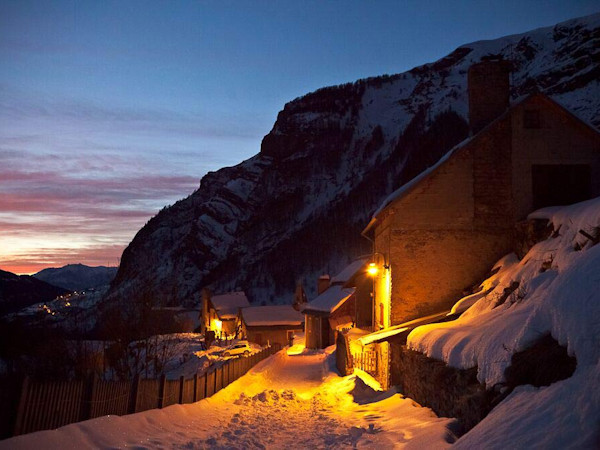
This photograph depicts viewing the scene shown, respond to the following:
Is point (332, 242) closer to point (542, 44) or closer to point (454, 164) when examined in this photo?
point (542, 44)

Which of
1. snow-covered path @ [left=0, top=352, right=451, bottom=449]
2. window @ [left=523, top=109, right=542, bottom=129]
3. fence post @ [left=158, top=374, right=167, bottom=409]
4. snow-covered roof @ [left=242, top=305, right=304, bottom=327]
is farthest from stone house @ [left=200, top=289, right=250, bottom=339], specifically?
fence post @ [left=158, top=374, right=167, bottom=409]

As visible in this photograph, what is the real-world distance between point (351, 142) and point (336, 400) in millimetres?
185416

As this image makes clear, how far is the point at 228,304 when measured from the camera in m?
71.4

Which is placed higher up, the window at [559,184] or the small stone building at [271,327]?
the window at [559,184]

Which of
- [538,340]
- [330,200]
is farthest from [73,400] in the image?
[330,200]

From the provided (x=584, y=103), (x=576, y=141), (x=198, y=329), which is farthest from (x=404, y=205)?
(x=584, y=103)

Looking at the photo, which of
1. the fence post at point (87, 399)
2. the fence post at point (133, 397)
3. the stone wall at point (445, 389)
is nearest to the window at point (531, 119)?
the stone wall at point (445, 389)

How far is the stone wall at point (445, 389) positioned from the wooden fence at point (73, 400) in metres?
6.22

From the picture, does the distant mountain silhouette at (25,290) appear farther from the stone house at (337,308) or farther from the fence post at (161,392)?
the fence post at (161,392)

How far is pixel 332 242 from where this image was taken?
153875 millimetres

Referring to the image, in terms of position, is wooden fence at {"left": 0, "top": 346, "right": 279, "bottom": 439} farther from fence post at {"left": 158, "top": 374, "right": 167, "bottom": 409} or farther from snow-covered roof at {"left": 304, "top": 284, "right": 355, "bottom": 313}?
snow-covered roof at {"left": 304, "top": 284, "right": 355, "bottom": 313}

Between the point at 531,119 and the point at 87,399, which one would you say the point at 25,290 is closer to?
the point at 531,119

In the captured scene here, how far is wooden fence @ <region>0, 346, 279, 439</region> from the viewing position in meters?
8.12

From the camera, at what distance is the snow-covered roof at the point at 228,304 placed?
67412 millimetres
